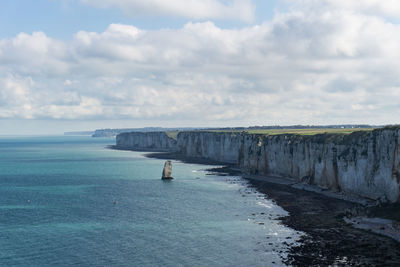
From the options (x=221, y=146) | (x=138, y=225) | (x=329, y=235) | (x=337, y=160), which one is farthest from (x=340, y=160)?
(x=221, y=146)

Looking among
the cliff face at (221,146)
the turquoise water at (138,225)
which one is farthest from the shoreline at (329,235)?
the cliff face at (221,146)

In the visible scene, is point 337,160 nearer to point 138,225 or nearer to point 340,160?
point 340,160

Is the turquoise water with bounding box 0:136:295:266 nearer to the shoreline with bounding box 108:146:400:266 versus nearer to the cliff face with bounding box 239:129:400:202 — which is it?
the shoreline with bounding box 108:146:400:266

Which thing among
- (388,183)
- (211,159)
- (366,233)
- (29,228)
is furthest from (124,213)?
(211,159)

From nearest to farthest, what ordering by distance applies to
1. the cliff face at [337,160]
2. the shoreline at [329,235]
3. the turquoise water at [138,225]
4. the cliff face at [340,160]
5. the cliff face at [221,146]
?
the shoreline at [329,235]
the turquoise water at [138,225]
the cliff face at [340,160]
the cliff face at [337,160]
the cliff face at [221,146]

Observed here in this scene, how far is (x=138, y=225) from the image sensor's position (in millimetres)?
62500

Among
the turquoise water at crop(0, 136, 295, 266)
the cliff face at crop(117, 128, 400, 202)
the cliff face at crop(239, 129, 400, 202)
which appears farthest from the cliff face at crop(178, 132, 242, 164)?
the turquoise water at crop(0, 136, 295, 266)

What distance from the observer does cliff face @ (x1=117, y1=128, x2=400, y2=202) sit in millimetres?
70125

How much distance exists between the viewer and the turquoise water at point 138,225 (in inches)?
1885

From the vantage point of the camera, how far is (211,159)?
625ft

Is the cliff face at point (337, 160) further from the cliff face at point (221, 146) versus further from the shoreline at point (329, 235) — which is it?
the cliff face at point (221, 146)

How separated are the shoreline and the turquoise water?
2.74m

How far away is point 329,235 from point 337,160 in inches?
1312

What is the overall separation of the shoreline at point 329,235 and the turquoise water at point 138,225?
274cm
